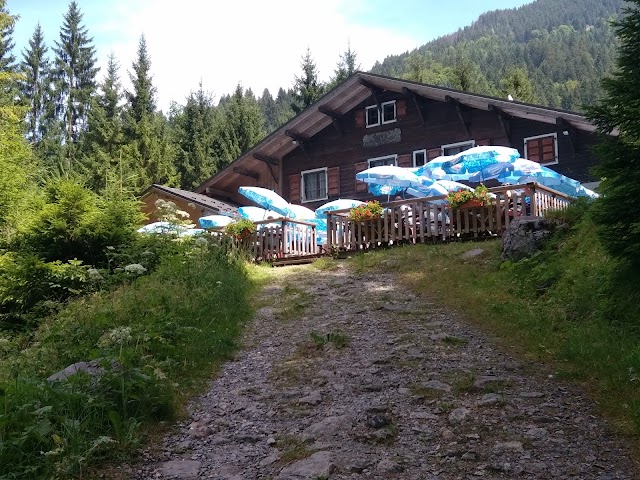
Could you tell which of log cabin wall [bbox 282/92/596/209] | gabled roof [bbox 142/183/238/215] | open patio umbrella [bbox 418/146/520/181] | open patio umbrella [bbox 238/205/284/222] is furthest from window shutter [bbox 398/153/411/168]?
gabled roof [bbox 142/183/238/215]

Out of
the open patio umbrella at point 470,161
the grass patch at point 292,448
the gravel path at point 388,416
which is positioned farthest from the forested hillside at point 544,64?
the grass patch at point 292,448

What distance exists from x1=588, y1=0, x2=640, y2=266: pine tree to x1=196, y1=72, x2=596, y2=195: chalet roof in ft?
47.6

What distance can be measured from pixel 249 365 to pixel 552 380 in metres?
3.35

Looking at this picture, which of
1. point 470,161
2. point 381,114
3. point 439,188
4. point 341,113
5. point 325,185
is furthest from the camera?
point 325,185

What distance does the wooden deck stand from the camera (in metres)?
14.9

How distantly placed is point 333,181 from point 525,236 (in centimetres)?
1652

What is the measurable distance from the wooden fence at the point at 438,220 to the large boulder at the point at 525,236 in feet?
9.31

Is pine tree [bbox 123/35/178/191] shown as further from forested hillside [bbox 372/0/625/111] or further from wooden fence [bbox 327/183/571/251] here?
wooden fence [bbox 327/183/571/251]

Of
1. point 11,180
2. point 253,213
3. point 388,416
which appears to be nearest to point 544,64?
point 253,213

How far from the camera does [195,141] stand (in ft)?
145

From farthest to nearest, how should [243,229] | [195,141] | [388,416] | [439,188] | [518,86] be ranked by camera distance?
[195,141], [518,86], [439,188], [243,229], [388,416]

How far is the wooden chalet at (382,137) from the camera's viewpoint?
21828mm

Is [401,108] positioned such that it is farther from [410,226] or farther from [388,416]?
[388,416]

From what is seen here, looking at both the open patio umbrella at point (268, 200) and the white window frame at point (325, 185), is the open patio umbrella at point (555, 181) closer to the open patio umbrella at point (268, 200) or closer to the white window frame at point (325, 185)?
the open patio umbrella at point (268, 200)
